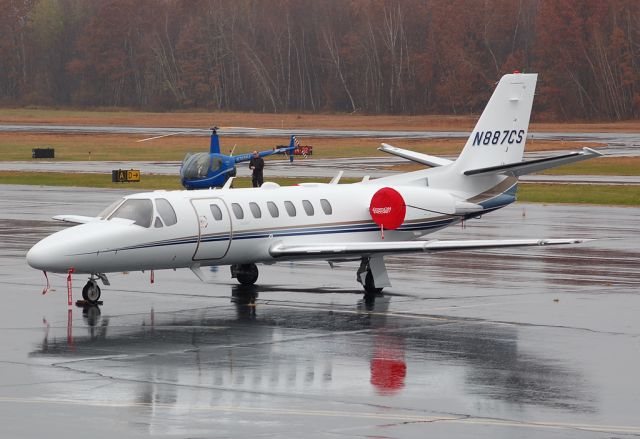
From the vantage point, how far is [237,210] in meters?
26.5

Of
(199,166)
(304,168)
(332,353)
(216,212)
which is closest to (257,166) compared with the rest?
(199,166)

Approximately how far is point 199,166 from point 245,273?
77.5ft

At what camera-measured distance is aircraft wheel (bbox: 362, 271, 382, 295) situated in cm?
2717

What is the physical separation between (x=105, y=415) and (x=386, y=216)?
1380cm

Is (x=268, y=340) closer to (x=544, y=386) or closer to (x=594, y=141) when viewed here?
(x=544, y=386)

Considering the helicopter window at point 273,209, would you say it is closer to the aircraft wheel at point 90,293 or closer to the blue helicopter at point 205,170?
the aircraft wheel at point 90,293

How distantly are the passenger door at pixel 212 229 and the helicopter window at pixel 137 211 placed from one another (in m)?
1.04

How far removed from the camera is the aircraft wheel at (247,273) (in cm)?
2838

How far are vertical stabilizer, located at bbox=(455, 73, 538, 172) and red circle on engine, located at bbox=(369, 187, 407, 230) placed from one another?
2750 mm

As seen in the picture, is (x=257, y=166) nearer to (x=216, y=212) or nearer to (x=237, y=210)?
(x=237, y=210)

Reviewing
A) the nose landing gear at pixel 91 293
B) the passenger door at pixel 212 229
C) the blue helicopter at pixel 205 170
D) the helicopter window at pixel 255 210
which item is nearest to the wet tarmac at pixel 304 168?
the blue helicopter at pixel 205 170

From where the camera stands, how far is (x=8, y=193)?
5772cm

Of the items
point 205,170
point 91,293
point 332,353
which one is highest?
point 205,170

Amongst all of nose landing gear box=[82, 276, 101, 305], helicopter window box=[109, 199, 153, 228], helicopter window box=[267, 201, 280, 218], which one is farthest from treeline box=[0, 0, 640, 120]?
nose landing gear box=[82, 276, 101, 305]
